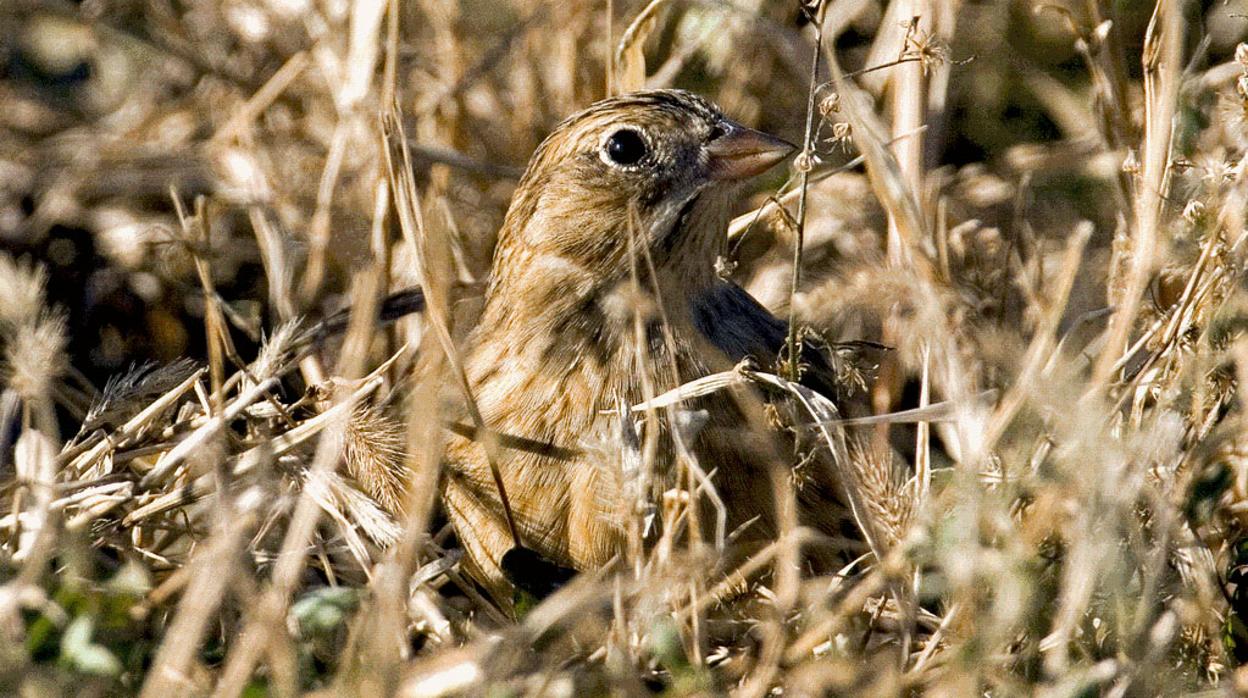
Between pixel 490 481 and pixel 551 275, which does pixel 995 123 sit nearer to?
pixel 551 275

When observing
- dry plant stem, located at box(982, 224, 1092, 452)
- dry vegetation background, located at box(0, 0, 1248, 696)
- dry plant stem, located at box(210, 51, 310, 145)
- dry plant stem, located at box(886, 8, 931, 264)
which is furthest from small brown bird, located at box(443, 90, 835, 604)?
dry plant stem, located at box(210, 51, 310, 145)

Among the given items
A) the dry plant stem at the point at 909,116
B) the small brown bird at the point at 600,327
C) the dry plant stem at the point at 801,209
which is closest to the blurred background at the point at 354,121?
the dry plant stem at the point at 909,116

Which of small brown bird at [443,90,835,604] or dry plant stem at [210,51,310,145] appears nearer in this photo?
small brown bird at [443,90,835,604]

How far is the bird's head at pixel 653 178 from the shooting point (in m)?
3.68

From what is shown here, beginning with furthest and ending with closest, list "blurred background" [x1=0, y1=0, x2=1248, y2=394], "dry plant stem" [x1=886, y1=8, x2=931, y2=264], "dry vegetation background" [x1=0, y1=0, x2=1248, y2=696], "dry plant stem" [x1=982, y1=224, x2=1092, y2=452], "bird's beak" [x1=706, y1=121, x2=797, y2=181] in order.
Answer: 1. "blurred background" [x1=0, y1=0, x2=1248, y2=394]
2. "dry plant stem" [x1=886, y1=8, x2=931, y2=264]
3. "bird's beak" [x1=706, y1=121, x2=797, y2=181]
4. "dry plant stem" [x1=982, y1=224, x2=1092, y2=452]
5. "dry vegetation background" [x1=0, y1=0, x2=1248, y2=696]

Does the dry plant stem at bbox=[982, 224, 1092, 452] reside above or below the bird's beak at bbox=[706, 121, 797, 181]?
below

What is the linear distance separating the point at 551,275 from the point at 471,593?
2.55ft

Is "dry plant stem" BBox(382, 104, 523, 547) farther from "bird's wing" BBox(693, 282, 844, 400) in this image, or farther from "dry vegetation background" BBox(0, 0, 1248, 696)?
"bird's wing" BBox(693, 282, 844, 400)

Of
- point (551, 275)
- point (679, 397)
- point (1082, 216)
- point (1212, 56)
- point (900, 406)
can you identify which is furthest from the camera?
point (1082, 216)

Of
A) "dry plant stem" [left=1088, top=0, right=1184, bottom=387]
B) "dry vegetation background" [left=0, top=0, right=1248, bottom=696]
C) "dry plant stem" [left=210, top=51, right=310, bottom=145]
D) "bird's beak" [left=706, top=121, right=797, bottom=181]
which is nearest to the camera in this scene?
"dry vegetation background" [left=0, top=0, right=1248, bottom=696]

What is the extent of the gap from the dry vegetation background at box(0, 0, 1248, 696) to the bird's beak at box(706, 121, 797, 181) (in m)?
0.15

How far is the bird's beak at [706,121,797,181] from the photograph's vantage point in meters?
3.68

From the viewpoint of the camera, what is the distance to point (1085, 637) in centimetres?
288

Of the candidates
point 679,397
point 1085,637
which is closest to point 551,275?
point 679,397
